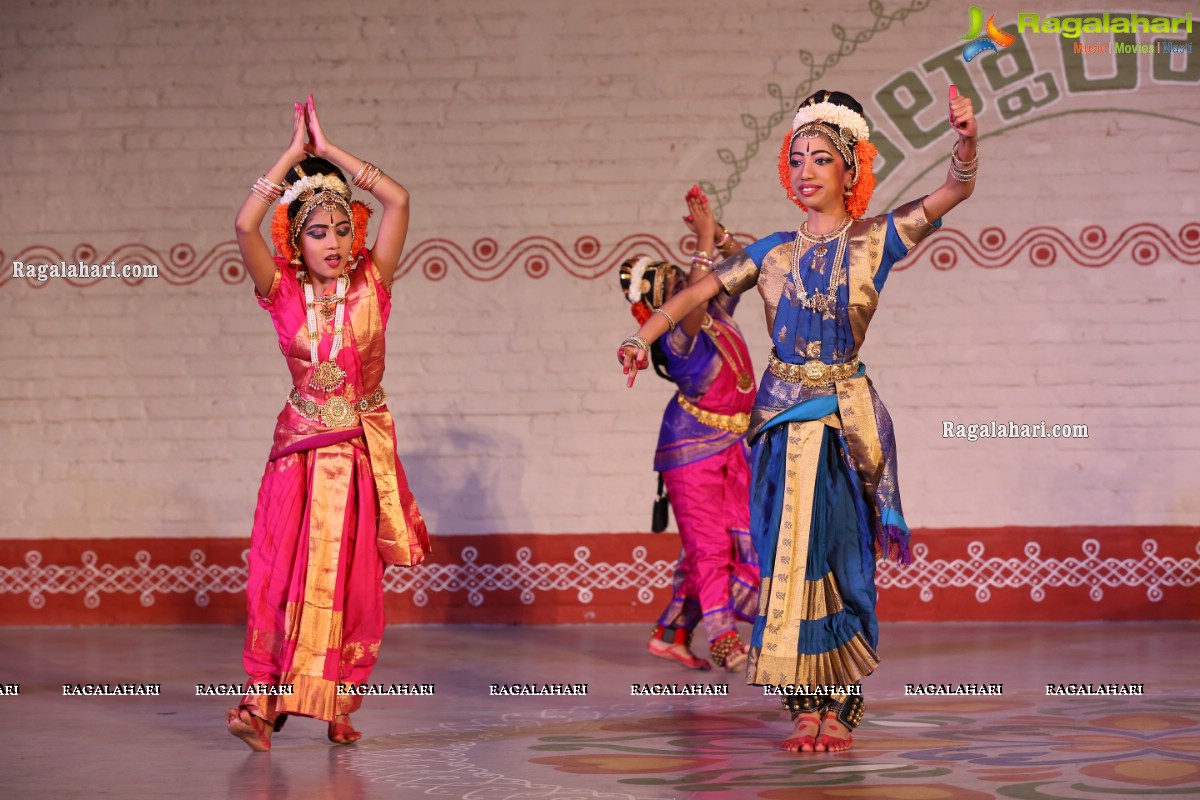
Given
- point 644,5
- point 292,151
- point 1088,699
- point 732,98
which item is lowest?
point 1088,699

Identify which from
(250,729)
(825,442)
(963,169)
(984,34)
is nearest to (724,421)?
(825,442)

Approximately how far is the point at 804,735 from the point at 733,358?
2033 mm

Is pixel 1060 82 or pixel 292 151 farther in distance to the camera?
pixel 1060 82

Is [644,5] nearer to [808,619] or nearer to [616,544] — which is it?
[616,544]

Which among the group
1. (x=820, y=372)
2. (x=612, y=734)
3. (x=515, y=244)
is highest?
(x=515, y=244)

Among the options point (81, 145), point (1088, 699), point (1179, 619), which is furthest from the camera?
point (81, 145)

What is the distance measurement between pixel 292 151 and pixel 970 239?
3807 millimetres

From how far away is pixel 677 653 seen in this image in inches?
229

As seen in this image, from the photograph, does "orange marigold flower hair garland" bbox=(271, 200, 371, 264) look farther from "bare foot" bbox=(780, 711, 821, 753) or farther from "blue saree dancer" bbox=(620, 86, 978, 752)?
"bare foot" bbox=(780, 711, 821, 753)

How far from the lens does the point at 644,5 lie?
7199mm

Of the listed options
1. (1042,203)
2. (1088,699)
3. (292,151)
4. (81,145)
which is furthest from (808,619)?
(81,145)

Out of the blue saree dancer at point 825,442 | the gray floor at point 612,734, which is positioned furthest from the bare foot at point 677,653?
the blue saree dancer at point 825,442

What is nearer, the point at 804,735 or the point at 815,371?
the point at 804,735

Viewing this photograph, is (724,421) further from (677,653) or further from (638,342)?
(638,342)
